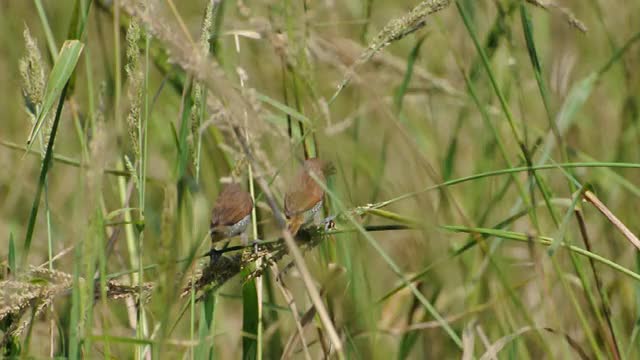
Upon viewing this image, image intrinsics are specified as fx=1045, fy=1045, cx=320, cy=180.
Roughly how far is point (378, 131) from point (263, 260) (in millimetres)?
2866

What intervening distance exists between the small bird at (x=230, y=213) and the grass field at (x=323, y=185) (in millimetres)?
60

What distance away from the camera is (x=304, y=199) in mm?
2248

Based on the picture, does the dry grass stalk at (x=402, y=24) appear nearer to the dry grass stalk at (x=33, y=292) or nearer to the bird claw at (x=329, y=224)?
the bird claw at (x=329, y=224)

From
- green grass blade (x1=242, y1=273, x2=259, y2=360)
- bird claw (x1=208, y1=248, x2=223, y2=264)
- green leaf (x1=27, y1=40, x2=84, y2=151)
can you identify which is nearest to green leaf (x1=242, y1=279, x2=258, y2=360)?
green grass blade (x1=242, y1=273, x2=259, y2=360)

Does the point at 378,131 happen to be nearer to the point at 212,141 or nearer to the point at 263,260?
the point at 212,141

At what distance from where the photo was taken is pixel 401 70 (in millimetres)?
3355

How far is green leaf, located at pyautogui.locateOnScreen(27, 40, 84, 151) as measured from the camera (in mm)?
2017

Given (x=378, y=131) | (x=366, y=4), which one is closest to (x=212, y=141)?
(x=366, y=4)

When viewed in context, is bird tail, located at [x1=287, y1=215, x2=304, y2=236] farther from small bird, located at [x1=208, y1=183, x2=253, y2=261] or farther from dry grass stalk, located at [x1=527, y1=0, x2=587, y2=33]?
dry grass stalk, located at [x1=527, y1=0, x2=587, y2=33]

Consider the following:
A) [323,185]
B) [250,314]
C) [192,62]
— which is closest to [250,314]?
[250,314]

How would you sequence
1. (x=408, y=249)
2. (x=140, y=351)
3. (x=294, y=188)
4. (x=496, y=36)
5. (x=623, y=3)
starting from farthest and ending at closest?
1. (x=623, y=3)
2. (x=408, y=249)
3. (x=496, y=36)
4. (x=294, y=188)
5. (x=140, y=351)

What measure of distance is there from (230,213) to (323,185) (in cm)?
46

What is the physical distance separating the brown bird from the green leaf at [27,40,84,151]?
1.72 ft

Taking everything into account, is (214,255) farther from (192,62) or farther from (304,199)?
(192,62)
